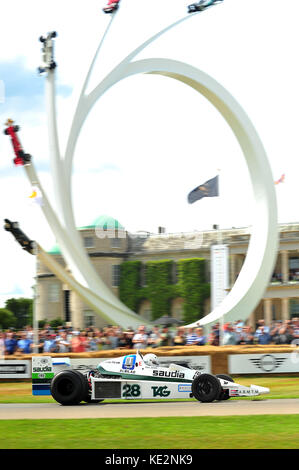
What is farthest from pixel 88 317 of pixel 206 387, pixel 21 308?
pixel 206 387

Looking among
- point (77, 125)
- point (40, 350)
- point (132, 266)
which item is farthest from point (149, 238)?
point (40, 350)

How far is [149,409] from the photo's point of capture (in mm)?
16453

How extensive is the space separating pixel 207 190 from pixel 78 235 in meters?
6.04

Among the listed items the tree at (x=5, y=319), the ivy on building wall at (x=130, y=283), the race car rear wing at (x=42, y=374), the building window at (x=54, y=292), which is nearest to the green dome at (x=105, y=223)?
the ivy on building wall at (x=130, y=283)

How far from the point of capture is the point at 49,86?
3475 centimetres

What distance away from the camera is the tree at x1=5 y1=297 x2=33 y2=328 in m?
115

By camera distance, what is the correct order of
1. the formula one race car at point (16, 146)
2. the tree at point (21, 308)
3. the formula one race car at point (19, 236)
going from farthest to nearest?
the tree at point (21, 308)
the formula one race car at point (16, 146)
the formula one race car at point (19, 236)

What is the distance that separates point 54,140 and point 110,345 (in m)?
11.6

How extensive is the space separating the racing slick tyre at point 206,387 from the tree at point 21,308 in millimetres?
98956

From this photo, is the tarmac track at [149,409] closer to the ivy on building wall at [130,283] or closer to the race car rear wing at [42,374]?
the race car rear wing at [42,374]

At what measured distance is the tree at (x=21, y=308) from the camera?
115000 mm

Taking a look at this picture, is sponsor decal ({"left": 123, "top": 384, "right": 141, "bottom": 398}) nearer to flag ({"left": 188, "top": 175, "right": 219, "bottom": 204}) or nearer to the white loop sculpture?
the white loop sculpture

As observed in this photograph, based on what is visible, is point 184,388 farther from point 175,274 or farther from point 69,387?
point 175,274

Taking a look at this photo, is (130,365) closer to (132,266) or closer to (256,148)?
(256,148)
